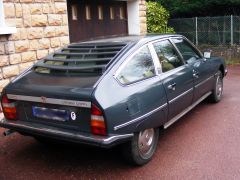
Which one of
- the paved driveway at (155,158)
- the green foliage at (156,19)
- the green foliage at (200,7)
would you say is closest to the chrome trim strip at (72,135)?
the paved driveway at (155,158)

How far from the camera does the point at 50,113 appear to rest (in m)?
4.03

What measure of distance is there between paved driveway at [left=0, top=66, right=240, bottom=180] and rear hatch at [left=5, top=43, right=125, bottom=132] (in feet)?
2.05

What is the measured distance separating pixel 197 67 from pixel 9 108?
118 inches

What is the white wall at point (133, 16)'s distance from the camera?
402 inches

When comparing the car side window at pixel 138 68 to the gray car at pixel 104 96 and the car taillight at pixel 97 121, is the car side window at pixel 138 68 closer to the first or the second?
the gray car at pixel 104 96

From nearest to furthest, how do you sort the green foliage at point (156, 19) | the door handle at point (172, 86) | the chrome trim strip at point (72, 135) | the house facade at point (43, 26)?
1. the chrome trim strip at point (72, 135)
2. the door handle at point (172, 86)
3. the house facade at point (43, 26)
4. the green foliage at point (156, 19)

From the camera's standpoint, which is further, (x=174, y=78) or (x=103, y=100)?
(x=174, y=78)

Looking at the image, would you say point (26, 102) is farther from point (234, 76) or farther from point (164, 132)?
point (234, 76)

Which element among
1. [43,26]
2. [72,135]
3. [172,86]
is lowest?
[72,135]

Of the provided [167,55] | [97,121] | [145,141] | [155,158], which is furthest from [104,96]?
[167,55]

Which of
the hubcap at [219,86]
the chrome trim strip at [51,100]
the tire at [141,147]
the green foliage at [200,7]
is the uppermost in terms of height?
the green foliage at [200,7]

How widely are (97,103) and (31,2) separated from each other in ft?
13.2

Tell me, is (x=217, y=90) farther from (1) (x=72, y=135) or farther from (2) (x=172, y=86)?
(1) (x=72, y=135)

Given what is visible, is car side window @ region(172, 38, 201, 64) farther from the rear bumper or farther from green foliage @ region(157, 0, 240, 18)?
green foliage @ region(157, 0, 240, 18)
